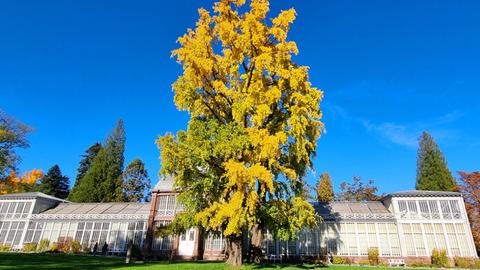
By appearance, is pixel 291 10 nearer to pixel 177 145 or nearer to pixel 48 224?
pixel 177 145

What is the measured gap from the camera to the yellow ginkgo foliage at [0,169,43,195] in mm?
43066

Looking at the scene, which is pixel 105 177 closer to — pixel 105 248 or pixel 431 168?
pixel 105 248

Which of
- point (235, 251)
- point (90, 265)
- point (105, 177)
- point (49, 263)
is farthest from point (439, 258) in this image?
point (105, 177)

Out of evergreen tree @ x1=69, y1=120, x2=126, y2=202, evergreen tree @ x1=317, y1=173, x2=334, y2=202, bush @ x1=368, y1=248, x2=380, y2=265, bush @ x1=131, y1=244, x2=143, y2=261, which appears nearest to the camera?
bush @ x1=368, y1=248, x2=380, y2=265

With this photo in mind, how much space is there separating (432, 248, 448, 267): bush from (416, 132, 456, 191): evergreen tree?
1986cm

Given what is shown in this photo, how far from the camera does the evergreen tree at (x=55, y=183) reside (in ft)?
163

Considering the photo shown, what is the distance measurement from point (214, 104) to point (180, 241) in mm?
14459

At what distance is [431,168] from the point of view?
42281 mm

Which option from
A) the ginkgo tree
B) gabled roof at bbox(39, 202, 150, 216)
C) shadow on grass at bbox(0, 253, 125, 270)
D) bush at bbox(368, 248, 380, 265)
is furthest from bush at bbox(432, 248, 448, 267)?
gabled roof at bbox(39, 202, 150, 216)

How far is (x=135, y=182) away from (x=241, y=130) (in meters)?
37.1

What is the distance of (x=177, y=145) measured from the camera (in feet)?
42.1

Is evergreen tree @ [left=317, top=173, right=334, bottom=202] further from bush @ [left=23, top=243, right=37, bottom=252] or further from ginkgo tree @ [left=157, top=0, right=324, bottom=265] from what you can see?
bush @ [left=23, top=243, right=37, bottom=252]

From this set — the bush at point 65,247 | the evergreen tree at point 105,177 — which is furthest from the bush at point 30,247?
the evergreen tree at point 105,177

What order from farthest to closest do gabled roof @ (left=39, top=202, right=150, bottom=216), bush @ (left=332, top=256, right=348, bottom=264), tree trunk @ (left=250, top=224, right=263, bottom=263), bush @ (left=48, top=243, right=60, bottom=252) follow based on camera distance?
gabled roof @ (left=39, top=202, right=150, bottom=216) → bush @ (left=48, top=243, right=60, bottom=252) → bush @ (left=332, top=256, right=348, bottom=264) → tree trunk @ (left=250, top=224, right=263, bottom=263)
